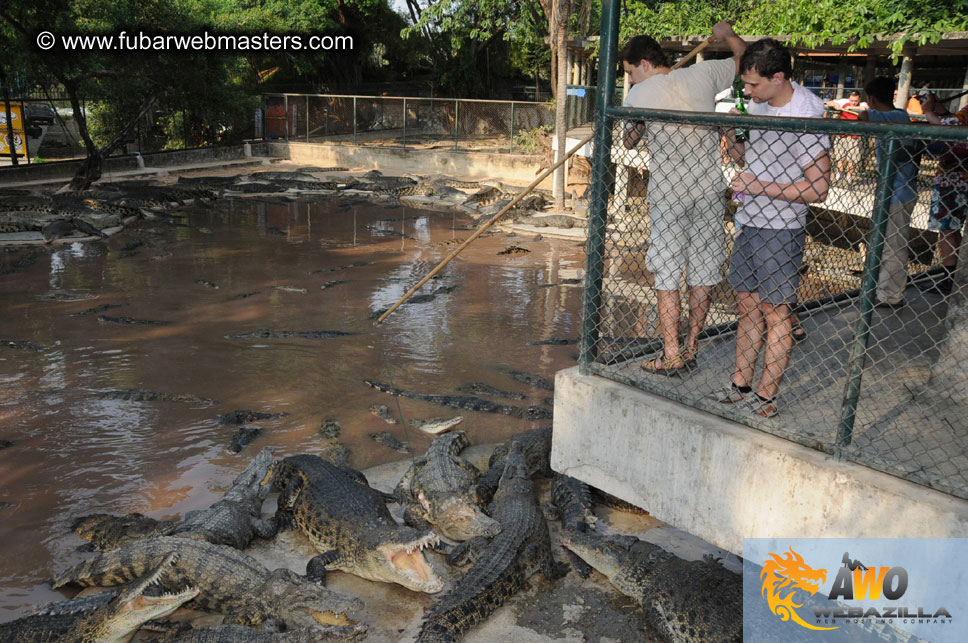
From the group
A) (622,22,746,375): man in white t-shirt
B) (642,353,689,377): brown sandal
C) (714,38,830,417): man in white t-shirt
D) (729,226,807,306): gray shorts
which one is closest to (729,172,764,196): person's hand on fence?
(714,38,830,417): man in white t-shirt

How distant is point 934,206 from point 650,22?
9.81 m

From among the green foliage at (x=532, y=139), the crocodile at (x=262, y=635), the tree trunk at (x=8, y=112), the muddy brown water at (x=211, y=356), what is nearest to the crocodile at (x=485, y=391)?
the muddy brown water at (x=211, y=356)

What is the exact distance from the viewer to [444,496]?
448 cm

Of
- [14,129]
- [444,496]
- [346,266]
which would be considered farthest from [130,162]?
[444,496]

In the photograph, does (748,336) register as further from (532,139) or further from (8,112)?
(532,139)

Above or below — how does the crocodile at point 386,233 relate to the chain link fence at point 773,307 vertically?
below

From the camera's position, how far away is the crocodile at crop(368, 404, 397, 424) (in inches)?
231

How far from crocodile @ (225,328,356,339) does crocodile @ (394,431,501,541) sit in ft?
9.14

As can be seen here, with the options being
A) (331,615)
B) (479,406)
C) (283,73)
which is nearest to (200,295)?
(479,406)

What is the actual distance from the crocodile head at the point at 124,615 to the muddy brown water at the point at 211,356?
0.64 metres

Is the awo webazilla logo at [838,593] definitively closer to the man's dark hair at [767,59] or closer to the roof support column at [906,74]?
the man's dark hair at [767,59]

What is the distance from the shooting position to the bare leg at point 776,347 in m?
3.18

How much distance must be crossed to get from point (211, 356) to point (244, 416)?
1.48 metres

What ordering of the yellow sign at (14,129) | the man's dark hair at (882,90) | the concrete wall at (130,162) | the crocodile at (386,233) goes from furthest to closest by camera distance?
the concrete wall at (130,162) < the yellow sign at (14,129) < the crocodile at (386,233) < the man's dark hair at (882,90)
